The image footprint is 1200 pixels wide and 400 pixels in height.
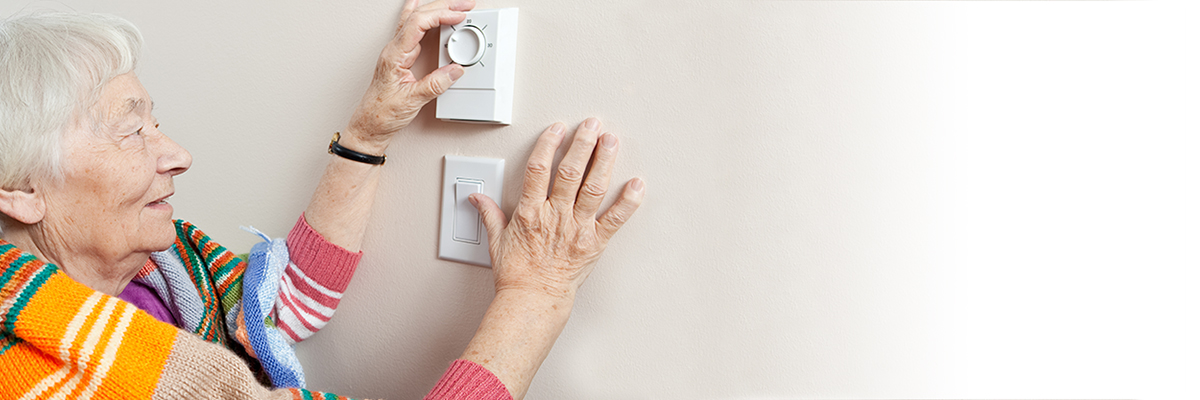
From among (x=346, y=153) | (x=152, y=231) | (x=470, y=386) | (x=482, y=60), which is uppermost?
(x=482, y=60)

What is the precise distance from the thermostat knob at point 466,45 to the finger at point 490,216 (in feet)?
0.54

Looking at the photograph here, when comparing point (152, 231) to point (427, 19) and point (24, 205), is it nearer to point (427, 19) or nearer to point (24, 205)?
point (24, 205)

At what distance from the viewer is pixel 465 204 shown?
823 millimetres

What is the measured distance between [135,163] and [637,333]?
0.60m

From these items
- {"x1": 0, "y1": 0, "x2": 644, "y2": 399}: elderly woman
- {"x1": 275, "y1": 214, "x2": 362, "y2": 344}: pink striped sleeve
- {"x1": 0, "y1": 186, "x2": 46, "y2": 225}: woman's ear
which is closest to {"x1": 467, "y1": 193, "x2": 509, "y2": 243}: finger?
{"x1": 0, "y1": 0, "x2": 644, "y2": 399}: elderly woman

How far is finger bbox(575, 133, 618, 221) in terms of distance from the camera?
2.32ft

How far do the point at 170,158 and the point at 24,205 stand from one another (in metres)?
0.14

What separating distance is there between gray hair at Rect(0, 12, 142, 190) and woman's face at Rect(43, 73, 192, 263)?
0.05 feet

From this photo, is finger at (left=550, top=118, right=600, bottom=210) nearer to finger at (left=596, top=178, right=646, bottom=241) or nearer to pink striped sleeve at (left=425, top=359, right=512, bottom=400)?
finger at (left=596, top=178, right=646, bottom=241)

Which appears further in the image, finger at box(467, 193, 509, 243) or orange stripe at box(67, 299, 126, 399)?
finger at box(467, 193, 509, 243)

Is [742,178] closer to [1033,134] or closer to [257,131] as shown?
[1033,134]

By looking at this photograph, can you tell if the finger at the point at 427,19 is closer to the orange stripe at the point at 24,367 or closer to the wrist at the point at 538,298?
the wrist at the point at 538,298

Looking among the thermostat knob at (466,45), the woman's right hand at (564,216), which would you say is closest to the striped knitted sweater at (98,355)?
the woman's right hand at (564,216)

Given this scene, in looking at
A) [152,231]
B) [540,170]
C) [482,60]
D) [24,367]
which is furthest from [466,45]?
[24,367]
